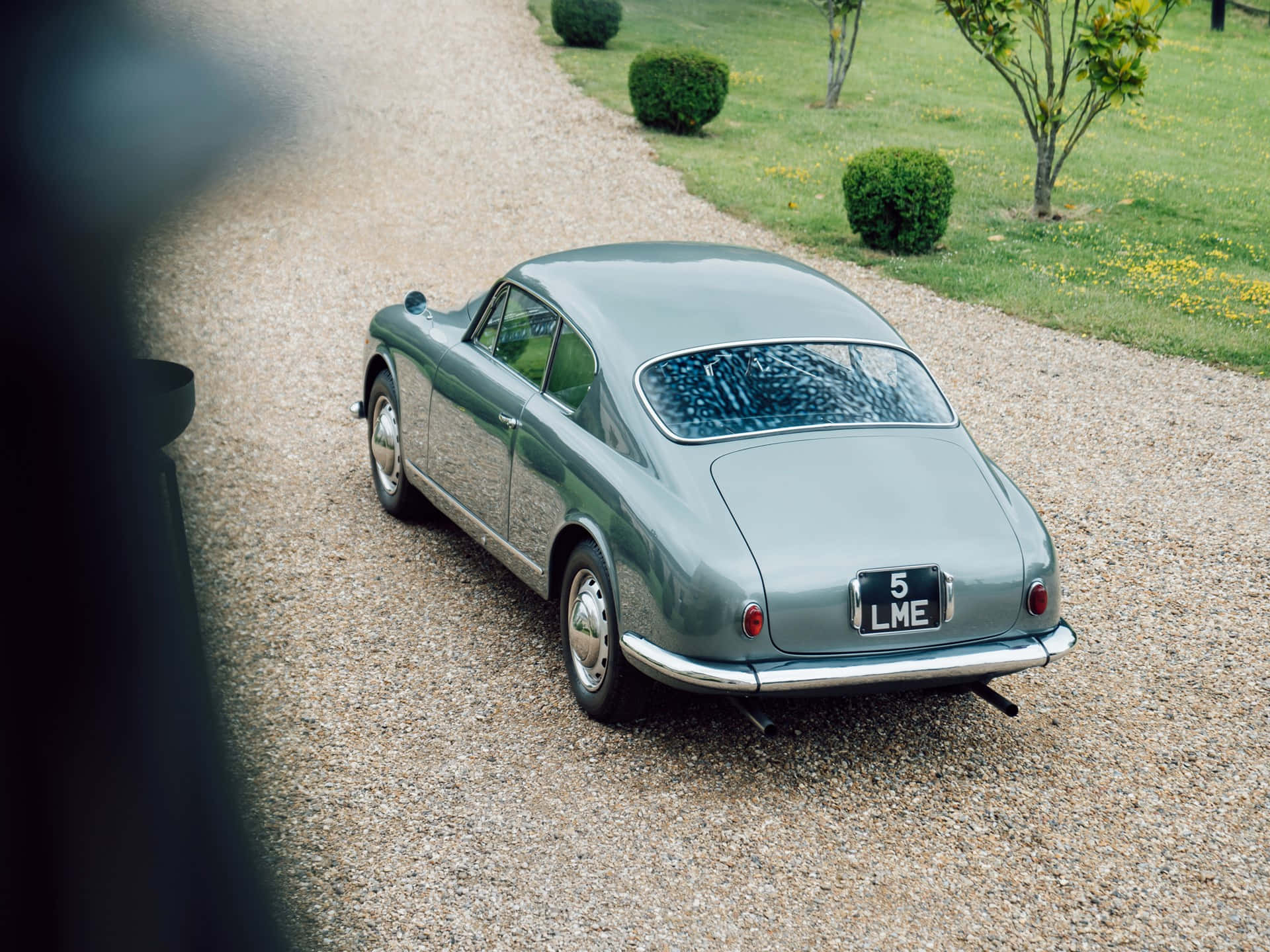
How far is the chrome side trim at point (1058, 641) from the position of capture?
3812mm

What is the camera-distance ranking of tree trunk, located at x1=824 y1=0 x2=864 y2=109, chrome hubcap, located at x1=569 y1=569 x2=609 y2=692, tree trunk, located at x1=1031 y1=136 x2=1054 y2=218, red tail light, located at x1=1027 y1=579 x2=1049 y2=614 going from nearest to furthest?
red tail light, located at x1=1027 y1=579 x2=1049 y2=614
chrome hubcap, located at x1=569 y1=569 x2=609 y2=692
tree trunk, located at x1=1031 y1=136 x2=1054 y2=218
tree trunk, located at x1=824 y1=0 x2=864 y2=109

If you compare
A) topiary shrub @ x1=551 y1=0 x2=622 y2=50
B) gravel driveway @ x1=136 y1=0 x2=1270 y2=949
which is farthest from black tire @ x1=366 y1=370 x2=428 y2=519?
topiary shrub @ x1=551 y1=0 x2=622 y2=50

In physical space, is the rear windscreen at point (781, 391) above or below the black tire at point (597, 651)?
above

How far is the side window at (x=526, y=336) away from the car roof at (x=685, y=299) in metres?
0.07

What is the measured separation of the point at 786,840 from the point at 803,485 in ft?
3.71

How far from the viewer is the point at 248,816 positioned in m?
0.79

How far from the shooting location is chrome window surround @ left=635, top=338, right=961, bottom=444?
13.1 feet

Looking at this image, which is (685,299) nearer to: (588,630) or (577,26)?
(588,630)

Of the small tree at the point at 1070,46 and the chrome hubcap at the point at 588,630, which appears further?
the small tree at the point at 1070,46

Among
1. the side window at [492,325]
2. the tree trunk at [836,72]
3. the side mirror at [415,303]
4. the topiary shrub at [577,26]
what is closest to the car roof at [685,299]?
Result: the side window at [492,325]

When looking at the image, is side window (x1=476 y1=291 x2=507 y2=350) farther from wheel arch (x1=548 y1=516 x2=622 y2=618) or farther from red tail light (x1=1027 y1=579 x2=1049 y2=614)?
red tail light (x1=1027 y1=579 x2=1049 y2=614)

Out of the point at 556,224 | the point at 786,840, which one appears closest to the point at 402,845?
the point at 786,840

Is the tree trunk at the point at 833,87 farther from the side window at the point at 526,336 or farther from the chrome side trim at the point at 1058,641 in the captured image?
the chrome side trim at the point at 1058,641

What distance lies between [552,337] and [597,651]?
4.37 ft
